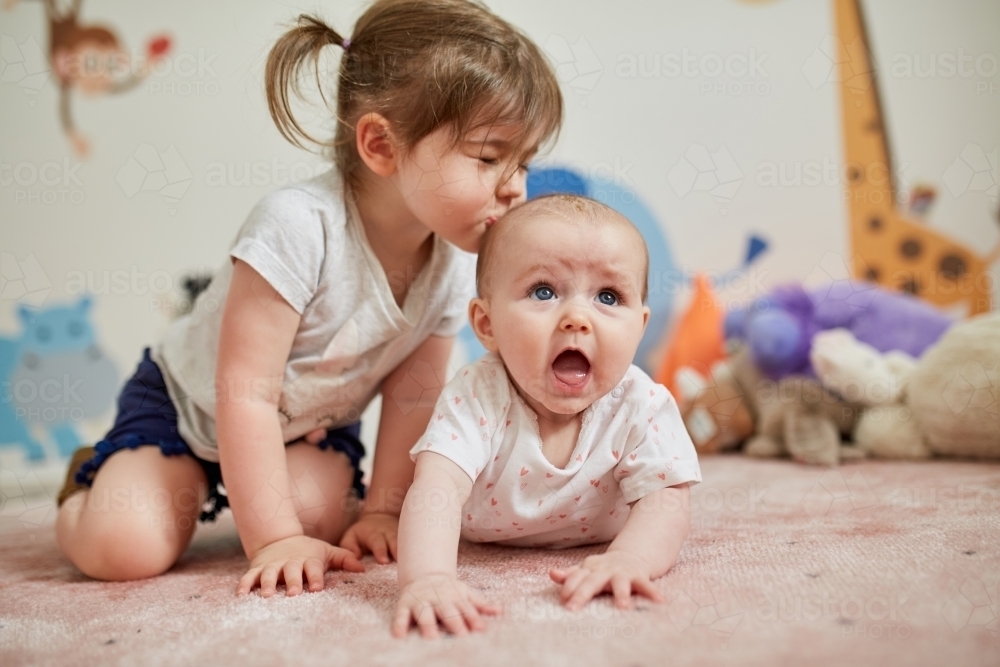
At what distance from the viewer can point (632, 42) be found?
1.69 metres

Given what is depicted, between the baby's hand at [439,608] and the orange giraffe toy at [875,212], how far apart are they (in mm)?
1322

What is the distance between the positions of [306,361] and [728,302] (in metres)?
0.93

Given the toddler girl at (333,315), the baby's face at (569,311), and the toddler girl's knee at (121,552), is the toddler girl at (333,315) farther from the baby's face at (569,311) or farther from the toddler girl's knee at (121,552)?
the baby's face at (569,311)

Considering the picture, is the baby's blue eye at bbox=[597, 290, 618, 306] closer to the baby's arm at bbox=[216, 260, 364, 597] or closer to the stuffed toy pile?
the baby's arm at bbox=[216, 260, 364, 597]

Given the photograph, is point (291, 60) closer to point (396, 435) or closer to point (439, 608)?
point (396, 435)

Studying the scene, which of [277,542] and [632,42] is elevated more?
[632,42]

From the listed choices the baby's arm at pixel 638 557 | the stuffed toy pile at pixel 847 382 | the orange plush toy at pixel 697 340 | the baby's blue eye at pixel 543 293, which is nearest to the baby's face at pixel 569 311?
the baby's blue eye at pixel 543 293

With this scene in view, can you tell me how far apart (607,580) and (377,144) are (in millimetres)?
534

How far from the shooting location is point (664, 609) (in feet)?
1.86

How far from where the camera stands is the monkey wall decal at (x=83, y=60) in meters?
1.52

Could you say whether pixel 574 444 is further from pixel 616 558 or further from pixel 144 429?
pixel 144 429

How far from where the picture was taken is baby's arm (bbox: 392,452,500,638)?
553 millimetres

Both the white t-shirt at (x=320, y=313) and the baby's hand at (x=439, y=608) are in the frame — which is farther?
the white t-shirt at (x=320, y=313)

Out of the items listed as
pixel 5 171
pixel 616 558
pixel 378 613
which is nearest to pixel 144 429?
pixel 378 613
